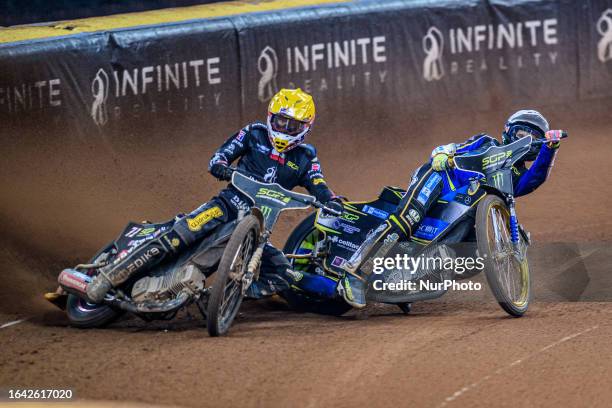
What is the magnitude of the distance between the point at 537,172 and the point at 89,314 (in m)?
4.12

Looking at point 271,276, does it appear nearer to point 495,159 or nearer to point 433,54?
point 495,159

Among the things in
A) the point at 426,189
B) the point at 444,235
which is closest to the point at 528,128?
the point at 426,189

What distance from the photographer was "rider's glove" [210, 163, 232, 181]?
9117 millimetres

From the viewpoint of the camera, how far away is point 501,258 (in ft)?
29.9

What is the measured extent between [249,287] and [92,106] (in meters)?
4.21

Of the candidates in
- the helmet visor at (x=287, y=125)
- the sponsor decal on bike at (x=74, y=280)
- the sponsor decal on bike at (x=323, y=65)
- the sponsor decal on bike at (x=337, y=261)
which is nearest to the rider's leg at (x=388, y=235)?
the sponsor decal on bike at (x=337, y=261)

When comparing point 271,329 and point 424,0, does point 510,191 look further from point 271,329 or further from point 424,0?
point 424,0

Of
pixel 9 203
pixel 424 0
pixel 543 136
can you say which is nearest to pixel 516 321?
pixel 543 136

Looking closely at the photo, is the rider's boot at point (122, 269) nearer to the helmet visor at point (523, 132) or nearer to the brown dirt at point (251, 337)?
the brown dirt at point (251, 337)

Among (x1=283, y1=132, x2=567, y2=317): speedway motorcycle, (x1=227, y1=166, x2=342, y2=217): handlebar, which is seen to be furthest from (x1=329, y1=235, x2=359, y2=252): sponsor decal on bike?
(x1=227, y1=166, x2=342, y2=217): handlebar

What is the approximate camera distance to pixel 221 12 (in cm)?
1420

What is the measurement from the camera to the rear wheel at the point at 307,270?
9773 mm

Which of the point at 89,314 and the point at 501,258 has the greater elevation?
the point at 501,258

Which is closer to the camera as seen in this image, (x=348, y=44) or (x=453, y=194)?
(x=453, y=194)
